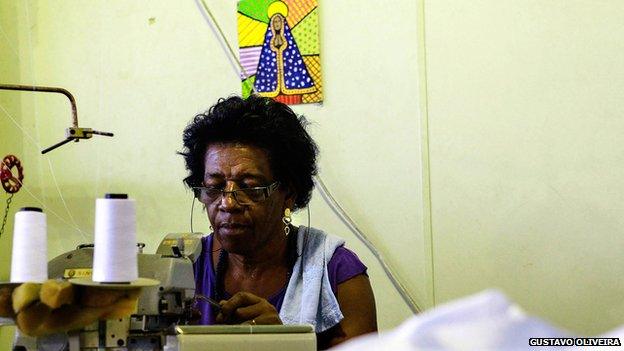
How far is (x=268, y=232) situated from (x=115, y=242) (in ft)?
2.68

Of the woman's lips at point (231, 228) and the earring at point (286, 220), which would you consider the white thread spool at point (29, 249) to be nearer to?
the woman's lips at point (231, 228)

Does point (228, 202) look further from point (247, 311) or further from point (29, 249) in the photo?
point (29, 249)

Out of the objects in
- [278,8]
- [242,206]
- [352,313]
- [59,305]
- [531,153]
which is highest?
[278,8]

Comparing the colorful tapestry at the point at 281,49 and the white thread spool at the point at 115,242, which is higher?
the colorful tapestry at the point at 281,49

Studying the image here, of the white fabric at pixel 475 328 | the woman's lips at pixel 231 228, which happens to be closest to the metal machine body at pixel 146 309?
the woman's lips at pixel 231 228

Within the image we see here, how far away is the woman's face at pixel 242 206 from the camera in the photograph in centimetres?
200

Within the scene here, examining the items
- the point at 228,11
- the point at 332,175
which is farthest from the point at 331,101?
the point at 228,11

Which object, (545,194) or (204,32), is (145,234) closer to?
(204,32)

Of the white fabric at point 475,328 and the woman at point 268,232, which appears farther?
the woman at point 268,232

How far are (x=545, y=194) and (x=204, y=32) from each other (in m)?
1.16

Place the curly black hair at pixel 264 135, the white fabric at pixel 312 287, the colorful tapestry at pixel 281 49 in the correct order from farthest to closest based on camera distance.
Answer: the colorful tapestry at pixel 281 49 → the curly black hair at pixel 264 135 → the white fabric at pixel 312 287

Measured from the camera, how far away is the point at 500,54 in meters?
2.44

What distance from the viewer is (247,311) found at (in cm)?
177

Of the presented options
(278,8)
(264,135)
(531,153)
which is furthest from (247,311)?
(278,8)
